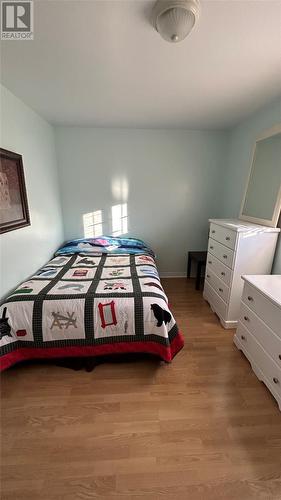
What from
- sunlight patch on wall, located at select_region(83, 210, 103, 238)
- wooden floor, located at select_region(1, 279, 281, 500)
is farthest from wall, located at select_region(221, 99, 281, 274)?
sunlight patch on wall, located at select_region(83, 210, 103, 238)

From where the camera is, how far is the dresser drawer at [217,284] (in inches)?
86.5

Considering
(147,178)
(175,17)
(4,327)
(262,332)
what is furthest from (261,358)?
(147,178)

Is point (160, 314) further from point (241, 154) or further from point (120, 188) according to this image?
point (241, 154)

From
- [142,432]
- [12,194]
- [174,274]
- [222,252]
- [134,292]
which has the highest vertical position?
[12,194]

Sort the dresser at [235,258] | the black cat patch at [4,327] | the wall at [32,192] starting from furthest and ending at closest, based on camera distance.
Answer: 1. the dresser at [235,258]
2. the wall at [32,192]
3. the black cat patch at [4,327]

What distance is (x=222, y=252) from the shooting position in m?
2.27

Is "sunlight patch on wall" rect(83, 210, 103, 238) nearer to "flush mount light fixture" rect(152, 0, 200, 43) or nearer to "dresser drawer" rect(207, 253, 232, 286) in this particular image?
"dresser drawer" rect(207, 253, 232, 286)

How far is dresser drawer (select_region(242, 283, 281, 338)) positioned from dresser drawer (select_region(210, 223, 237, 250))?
0.46 metres

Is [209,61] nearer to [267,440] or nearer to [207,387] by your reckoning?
[207,387]

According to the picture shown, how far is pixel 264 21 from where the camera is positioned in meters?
1.11

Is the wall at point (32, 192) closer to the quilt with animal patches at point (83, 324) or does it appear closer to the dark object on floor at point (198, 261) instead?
the quilt with animal patches at point (83, 324)

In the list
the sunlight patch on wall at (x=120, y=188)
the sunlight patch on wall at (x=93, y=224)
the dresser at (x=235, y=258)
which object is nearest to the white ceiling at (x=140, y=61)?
the sunlight patch on wall at (x=120, y=188)

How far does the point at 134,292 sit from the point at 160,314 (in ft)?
0.91

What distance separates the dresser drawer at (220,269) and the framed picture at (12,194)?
2.11m
